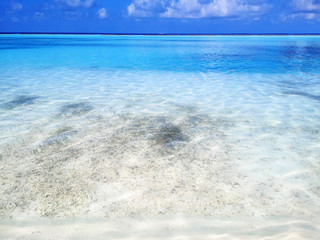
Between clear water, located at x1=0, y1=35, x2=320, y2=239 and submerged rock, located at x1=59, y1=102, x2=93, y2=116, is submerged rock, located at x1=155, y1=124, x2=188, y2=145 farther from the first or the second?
submerged rock, located at x1=59, y1=102, x2=93, y2=116

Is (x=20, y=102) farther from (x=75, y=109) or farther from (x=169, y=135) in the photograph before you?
(x=169, y=135)

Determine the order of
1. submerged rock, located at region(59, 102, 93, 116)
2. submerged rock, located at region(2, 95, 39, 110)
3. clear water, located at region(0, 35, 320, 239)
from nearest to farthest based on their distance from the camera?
clear water, located at region(0, 35, 320, 239), submerged rock, located at region(59, 102, 93, 116), submerged rock, located at region(2, 95, 39, 110)

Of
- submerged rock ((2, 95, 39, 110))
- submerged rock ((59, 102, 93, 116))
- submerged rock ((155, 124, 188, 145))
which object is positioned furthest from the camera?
submerged rock ((2, 95, 39, 110))

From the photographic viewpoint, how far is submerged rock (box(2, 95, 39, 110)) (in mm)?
4832

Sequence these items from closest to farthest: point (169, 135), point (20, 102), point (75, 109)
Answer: point (169, 135), point (75, 109), point (20, 102)

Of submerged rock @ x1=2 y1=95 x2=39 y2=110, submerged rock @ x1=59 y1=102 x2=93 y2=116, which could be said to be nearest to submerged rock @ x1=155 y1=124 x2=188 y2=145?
submerged rock @ x1=59 y1=102 x2=93 y2=116

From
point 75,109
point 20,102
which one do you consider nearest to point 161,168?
point 75,109

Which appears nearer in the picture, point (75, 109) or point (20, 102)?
point (75, 109)

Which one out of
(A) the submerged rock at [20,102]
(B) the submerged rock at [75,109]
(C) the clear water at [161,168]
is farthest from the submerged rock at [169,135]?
(A) the submerged rock at [20,102]

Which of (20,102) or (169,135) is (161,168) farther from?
(20,102)

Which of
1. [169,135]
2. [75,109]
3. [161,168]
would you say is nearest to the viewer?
[161,168]

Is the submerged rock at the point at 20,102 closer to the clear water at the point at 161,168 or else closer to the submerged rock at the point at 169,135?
the clear water at the point at 161,168

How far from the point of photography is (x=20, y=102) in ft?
16.9

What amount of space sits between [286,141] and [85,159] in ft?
8.88
